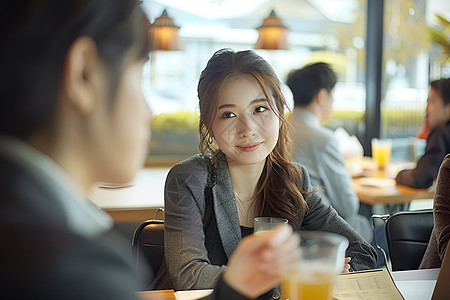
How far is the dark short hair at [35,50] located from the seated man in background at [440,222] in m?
1.42

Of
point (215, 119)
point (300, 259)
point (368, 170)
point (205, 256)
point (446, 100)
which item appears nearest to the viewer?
point (300, 259)

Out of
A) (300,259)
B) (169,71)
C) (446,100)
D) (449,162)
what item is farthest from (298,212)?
(169,71)

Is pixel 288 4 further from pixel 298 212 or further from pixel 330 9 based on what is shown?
pixel 298 212

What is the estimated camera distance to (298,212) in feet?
5.86

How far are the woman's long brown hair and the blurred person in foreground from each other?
3.28 feet

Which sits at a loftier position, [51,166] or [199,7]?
[199,7]

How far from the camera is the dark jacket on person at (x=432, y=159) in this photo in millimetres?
3311

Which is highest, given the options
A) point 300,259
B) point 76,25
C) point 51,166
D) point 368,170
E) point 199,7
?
point 199,7

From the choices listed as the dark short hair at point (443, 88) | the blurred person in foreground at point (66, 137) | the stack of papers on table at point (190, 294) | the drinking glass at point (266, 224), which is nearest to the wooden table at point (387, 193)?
the dark short hair at point (443, 88)

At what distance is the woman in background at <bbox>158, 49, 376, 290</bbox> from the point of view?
1625mm

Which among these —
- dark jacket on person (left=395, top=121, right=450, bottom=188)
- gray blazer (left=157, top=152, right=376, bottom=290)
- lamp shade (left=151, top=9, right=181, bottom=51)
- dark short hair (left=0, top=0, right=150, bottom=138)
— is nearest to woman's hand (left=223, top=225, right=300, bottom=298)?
dark short hair (left=0, top=0, right=150, bottom=138)

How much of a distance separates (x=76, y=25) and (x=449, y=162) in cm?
152

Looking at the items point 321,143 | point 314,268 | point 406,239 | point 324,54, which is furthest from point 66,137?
point 324,54

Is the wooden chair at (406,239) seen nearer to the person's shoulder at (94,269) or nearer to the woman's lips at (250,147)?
the woman's lips at (250,147)
